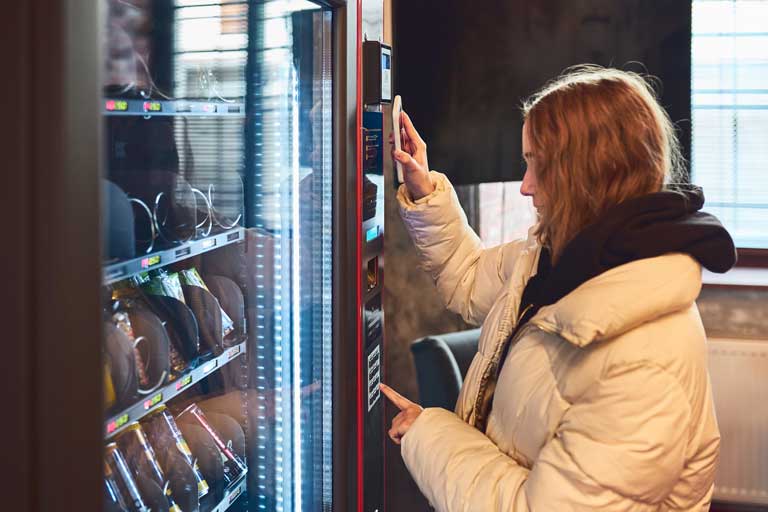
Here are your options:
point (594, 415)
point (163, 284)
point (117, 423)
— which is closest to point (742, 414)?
point (594, 415)

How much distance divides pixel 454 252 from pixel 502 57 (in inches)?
38.5

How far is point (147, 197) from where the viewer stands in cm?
144

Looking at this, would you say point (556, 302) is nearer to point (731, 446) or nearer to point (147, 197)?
→ point (147, 197)

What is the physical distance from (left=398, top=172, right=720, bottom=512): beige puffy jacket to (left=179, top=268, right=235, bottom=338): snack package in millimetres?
417

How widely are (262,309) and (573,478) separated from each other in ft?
2.34

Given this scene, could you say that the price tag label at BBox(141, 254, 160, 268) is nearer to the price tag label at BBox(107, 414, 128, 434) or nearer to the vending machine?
the vending machine

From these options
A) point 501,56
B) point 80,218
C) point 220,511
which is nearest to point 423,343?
point 501,56

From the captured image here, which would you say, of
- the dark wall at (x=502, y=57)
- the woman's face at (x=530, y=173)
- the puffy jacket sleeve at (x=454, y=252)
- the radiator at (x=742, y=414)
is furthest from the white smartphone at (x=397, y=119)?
the radiator at (x=742, y=414)

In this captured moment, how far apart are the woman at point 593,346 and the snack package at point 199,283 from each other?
0.41 metres

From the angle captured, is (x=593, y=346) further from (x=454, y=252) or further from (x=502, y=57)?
(x=502, y=57)

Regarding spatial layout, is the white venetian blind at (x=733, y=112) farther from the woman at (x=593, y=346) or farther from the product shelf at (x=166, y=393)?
the product shelf at (x=166, y=393)

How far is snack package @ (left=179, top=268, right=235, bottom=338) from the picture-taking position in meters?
1.67

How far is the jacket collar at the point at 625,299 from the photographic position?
4.45 ft

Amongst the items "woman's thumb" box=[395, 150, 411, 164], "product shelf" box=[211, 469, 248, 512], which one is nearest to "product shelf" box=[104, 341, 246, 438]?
"product shelf" box=[211, 469, 248, 512]
